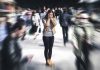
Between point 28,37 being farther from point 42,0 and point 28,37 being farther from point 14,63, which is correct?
point 14,63

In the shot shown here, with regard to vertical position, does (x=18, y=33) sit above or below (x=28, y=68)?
above

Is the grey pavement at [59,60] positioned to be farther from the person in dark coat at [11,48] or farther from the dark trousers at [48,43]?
the person in dark coat at [11,48]

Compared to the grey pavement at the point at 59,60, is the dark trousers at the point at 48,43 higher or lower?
higher

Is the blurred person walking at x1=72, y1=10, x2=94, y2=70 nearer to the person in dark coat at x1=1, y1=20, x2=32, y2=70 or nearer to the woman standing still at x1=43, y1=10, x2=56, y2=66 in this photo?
the person in dark coat at x1=1, y1=20, x2=32, y2=70

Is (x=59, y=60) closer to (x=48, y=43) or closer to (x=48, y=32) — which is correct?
(x=48, y=43)

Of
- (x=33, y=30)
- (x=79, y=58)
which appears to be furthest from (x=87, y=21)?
(x=33, y=30)

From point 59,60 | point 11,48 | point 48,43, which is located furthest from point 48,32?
point 11,48

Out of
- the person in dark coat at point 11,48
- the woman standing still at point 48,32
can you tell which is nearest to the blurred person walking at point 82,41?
the person in dark coat at point 11,48

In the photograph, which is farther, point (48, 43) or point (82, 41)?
point (48, 43)

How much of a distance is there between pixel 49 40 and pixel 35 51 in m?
3.44

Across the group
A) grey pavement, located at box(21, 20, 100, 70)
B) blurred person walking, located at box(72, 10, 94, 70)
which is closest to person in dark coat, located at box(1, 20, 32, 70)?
blurred person walking, located at box(72, 10, 94, 70)

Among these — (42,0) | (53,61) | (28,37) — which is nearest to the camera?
(53,61)

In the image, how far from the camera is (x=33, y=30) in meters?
19.8

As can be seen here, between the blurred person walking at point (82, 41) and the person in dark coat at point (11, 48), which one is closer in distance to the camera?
the person in dark coat at point (11, 48)
